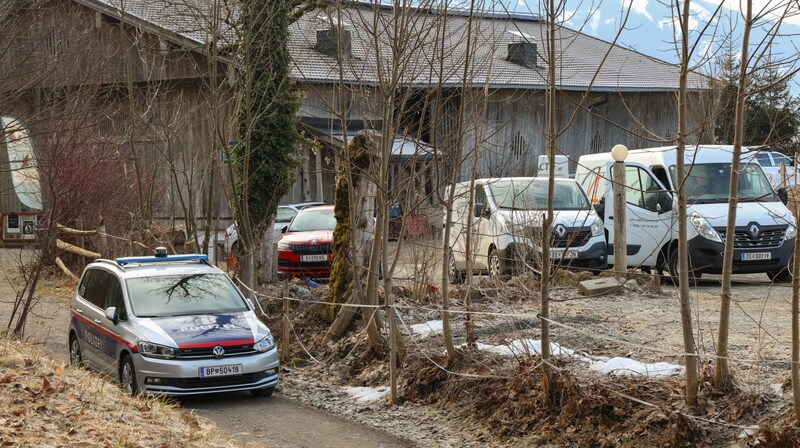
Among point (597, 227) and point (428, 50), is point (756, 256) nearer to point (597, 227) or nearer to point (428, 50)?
point (597, 227)

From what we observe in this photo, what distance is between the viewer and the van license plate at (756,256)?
17016 millimetres

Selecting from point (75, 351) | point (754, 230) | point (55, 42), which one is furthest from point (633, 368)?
point (55, 42)

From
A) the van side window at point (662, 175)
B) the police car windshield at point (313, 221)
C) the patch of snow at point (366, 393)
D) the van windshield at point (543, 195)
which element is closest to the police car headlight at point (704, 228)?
the van side window at point (662, 175)

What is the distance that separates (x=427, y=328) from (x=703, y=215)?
6868mm

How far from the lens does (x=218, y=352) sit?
1126cm

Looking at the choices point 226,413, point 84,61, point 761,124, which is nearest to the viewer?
point 226,413

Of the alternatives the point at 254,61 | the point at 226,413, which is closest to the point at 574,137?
the point at 254,61

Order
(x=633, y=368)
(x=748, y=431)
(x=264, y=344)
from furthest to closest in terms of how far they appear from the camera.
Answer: (x=264, y=344) → (x=633, y=368) → (x=748, y=431)

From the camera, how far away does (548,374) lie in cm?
905

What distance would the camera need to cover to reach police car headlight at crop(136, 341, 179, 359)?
36.4 ft

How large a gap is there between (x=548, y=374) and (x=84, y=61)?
50.3ft

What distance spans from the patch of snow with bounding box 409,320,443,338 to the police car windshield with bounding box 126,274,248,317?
2180 millimetres

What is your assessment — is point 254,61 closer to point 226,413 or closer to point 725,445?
point 226,413

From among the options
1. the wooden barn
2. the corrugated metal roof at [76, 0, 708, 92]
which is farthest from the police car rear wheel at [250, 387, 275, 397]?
the corrugated metal roof at [76, 0, 708, 92]
